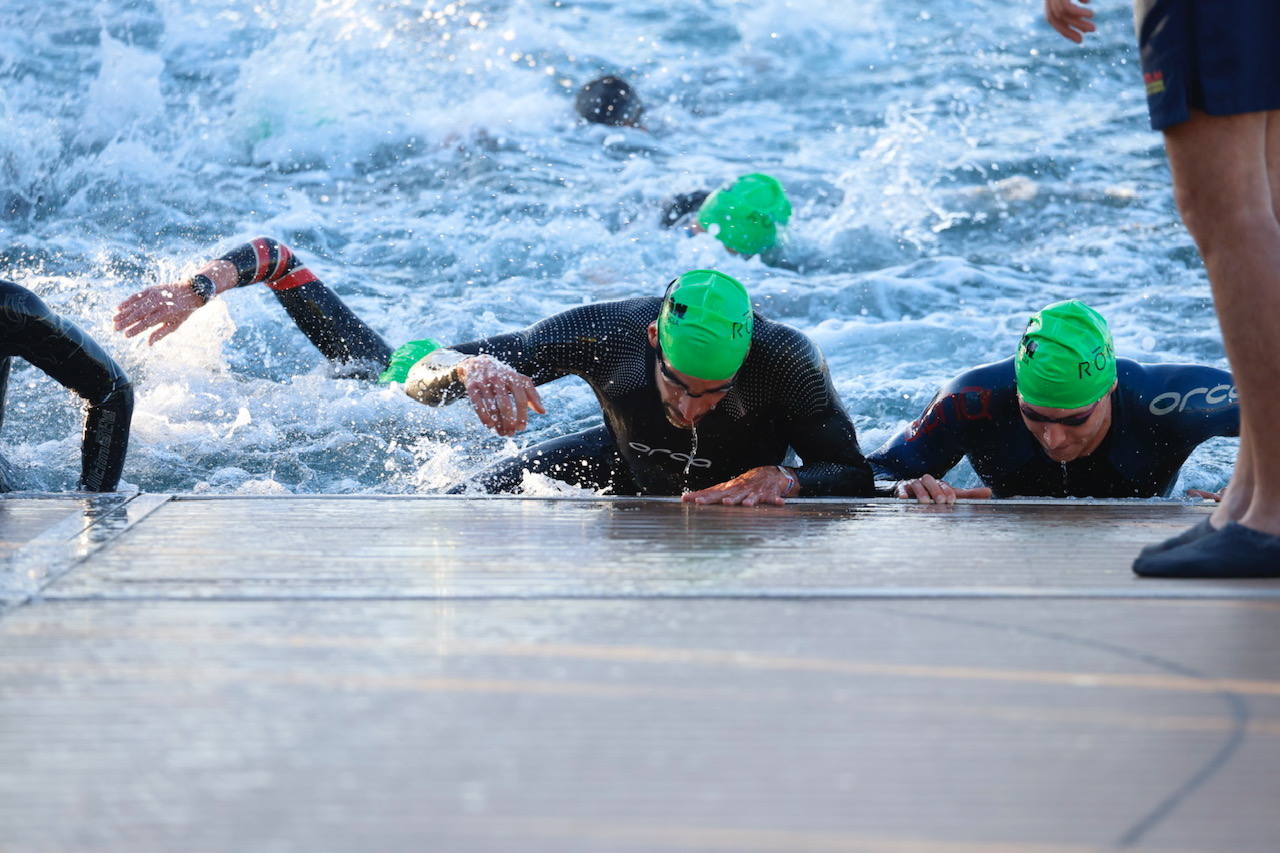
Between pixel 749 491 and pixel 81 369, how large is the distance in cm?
229

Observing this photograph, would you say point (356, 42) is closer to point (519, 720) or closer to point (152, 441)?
point (152, 441)

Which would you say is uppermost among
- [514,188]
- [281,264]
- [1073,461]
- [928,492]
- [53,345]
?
[514,188]

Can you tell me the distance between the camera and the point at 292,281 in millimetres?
6543

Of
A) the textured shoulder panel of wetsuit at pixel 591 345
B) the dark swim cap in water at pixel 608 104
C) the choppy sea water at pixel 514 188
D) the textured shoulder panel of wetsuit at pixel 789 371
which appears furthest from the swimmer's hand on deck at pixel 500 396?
the dark swim cap in water at pixel 608 104

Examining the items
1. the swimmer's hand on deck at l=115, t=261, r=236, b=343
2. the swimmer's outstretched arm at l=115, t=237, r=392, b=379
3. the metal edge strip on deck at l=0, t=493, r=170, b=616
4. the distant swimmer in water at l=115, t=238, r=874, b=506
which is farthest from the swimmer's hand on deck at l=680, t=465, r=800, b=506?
the swimmer's outstretched arm at l=115, t=237, r=392, b=379

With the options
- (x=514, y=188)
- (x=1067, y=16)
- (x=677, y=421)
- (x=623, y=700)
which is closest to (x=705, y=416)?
(x=677, y=421)

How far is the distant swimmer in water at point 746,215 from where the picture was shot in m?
10.8

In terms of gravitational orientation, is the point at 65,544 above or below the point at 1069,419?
above

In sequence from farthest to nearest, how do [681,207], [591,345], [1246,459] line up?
[681,207]
[591,345]
[1246,459]

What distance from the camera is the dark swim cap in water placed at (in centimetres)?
1473

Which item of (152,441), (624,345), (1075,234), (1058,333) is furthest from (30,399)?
(1075,234)

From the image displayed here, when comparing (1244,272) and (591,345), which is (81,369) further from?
(1244,272)

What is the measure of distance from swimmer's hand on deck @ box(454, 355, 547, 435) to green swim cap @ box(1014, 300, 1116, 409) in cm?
171

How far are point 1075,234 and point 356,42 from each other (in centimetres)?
888
